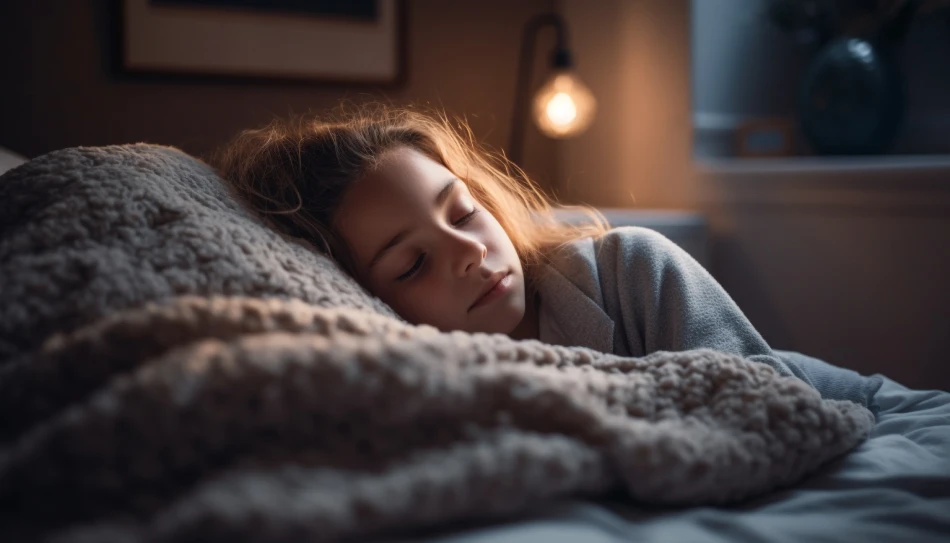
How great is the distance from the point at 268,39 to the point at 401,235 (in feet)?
3.99

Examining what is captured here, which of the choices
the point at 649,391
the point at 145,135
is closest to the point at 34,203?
the point at 649,391

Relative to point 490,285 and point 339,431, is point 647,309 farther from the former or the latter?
point 339,431

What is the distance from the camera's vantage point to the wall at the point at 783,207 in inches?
59.6

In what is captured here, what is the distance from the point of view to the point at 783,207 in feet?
5.80

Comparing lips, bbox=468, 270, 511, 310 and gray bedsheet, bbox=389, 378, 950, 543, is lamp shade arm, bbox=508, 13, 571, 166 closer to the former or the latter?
lips, bbox=468, 270, 511, 310

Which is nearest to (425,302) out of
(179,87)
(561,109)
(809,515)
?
(809,515)

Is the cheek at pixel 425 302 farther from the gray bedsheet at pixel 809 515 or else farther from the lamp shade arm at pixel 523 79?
the lamp shade arm at pixel 523 79

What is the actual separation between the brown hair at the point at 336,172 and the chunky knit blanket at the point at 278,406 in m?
0.21

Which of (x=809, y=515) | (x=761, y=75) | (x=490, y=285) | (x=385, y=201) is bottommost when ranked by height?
(x=809, y=515)

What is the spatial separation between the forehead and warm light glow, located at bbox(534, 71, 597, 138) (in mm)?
969

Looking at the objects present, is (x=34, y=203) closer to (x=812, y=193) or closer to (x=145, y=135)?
(x=145, y=135)

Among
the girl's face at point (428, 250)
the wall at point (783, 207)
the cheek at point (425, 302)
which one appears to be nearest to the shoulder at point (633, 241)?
the girl's face at point (428, 250)

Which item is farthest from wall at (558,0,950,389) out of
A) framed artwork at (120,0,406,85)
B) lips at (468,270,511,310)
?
lips at (468,270,511,310)

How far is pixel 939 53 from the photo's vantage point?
1.88 meters
